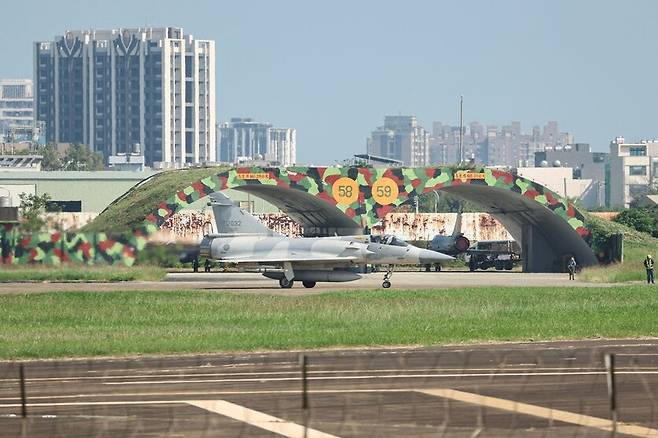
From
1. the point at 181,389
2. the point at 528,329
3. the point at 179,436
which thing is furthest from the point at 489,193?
the point at 179,436

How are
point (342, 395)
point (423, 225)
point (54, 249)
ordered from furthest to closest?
point (423, 225), point (54, 249), point (342, 395)

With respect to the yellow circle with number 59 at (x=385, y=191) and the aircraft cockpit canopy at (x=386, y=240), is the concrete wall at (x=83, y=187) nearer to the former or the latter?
the yellow circle with number 59 at (x=385, y=191)

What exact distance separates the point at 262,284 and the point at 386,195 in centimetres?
1293

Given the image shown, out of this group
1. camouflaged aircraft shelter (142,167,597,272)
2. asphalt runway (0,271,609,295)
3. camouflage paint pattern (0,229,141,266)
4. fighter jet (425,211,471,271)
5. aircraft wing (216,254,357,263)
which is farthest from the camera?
fighter jet (425,211,471,271)

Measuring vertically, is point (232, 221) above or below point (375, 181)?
below

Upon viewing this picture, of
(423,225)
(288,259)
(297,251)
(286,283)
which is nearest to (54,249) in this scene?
(288,259)

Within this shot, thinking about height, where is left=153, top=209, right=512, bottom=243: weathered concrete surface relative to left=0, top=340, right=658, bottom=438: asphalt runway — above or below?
above

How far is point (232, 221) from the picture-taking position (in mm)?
60719

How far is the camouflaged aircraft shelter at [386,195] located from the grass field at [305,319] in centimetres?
2133

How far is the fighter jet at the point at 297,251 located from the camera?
5909 cm

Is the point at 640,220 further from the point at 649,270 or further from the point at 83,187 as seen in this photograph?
the point at 83,187

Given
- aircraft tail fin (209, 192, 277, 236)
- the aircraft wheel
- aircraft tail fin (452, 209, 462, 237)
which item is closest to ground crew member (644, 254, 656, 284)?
the aircraft wheel

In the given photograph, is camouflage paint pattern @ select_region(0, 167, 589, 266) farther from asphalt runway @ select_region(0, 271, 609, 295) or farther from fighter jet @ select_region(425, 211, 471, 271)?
fighter jet @ select_region(425, 211, 471, 271)

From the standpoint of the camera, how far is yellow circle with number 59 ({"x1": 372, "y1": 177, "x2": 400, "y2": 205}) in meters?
73.1
